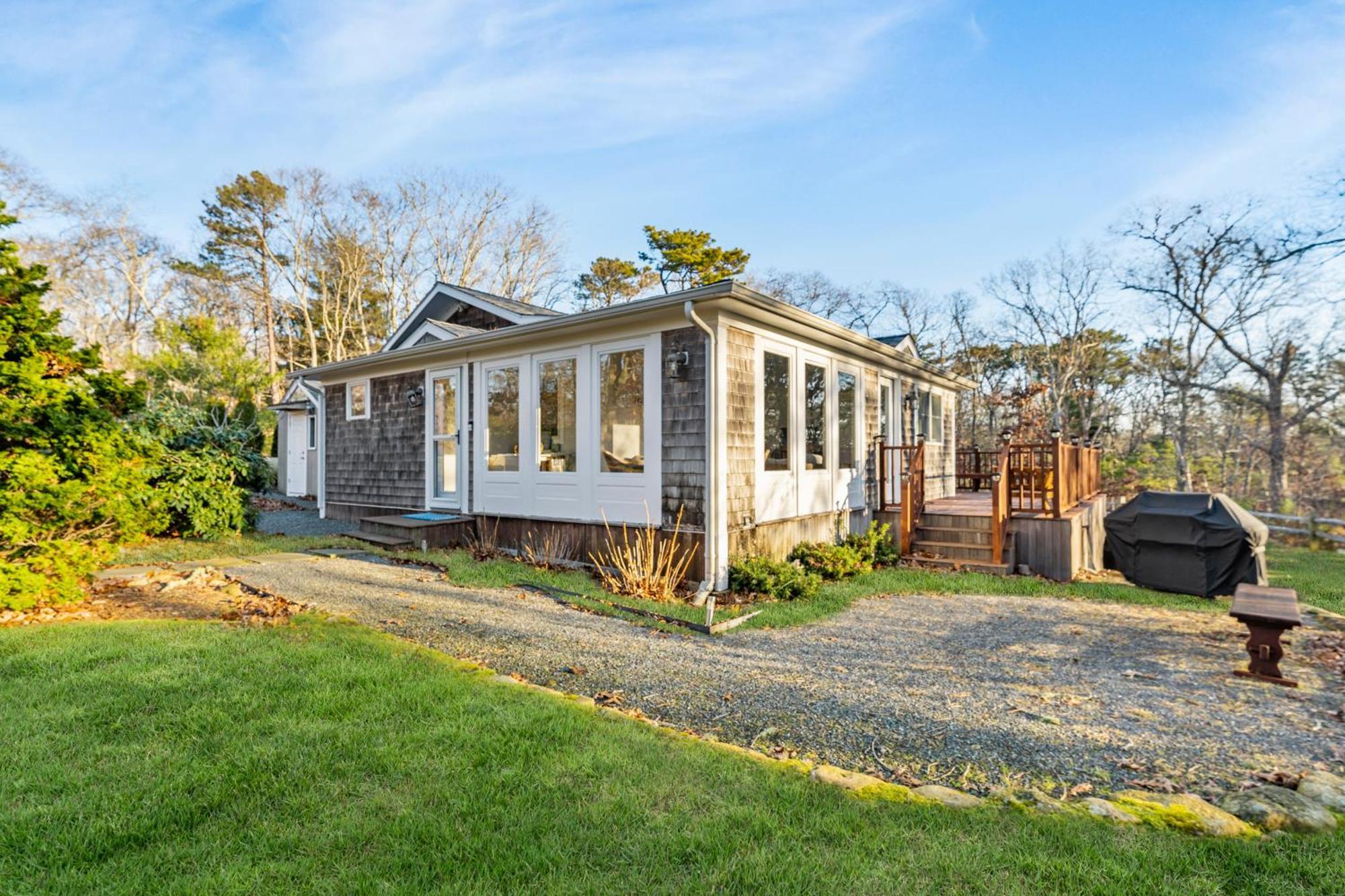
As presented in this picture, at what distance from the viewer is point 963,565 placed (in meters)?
8.55

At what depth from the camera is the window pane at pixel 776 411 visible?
24.9ft

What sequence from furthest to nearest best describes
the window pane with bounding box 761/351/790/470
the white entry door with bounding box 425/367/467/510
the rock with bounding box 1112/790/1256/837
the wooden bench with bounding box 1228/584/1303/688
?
the white entry door with bounding box 425/367/467/510 < the window pane with bounding box 761/351/790/470 < the wooden bench with bounding box 1228/584/1303/688 < the rock with bounding box 1112/790/1256/837

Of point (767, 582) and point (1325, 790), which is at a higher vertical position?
point (767, 582)

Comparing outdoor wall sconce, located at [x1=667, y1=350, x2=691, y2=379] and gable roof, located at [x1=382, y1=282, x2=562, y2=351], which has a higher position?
gable roof, located at [x1=382, y1=282, x2=562, y2=351]

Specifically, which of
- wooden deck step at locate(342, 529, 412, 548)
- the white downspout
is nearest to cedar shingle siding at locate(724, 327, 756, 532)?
the white downspout

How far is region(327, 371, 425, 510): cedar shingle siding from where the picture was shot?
33.9ft

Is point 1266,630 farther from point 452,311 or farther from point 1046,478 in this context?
point 452,311

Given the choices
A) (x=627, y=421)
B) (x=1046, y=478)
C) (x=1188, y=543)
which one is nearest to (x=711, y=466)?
(x=627, y=421)

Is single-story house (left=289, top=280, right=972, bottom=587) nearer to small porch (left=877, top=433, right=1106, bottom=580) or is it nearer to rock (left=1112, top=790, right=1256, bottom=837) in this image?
small porch (left=877, top=433, right=1106, bottom=580)

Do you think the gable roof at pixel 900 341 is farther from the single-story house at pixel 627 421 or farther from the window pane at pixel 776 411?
the window pane at pixel 776 411

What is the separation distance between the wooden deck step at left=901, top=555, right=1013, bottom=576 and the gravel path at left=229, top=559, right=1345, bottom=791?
1.64 meters

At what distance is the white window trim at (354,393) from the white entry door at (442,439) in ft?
6.12

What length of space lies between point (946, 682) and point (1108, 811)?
5.75ft

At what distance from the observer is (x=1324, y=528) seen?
44.7 feet
